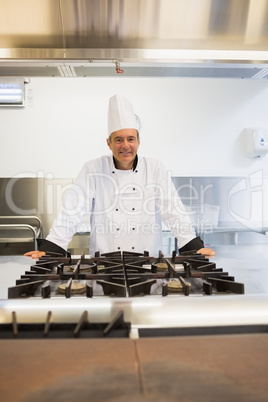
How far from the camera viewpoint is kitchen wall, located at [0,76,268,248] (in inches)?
131

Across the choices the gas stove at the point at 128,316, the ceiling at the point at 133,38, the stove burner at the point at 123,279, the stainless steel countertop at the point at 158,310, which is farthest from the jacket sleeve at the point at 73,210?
the stainless steel countertop at the point at 158,310

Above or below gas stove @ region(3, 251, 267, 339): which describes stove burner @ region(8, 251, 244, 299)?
→ below

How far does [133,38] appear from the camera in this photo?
4.15ft

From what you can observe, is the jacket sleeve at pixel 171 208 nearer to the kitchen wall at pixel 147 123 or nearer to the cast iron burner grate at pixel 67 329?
the cast iron burner grate at pixel 67 329

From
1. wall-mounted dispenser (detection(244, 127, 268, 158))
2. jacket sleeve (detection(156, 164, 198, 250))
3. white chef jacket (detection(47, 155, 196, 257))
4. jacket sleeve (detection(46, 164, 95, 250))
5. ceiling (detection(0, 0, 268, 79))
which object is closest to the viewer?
ceiling (detection(0, 0, 268, 79))

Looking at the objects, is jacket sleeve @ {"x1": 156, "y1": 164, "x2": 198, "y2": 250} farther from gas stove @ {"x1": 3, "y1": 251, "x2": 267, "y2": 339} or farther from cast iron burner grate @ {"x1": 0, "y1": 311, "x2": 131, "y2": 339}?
cast iron burner grate @ {"x1": 0, "y1": 311, "x2": 131, "y2": 339}

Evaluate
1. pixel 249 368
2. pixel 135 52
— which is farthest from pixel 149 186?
pixel 249 368

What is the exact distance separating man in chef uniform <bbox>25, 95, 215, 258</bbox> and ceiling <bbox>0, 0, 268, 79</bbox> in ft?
1.68

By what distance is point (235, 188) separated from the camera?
3473 millimetres

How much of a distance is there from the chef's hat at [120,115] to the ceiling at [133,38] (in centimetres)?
45

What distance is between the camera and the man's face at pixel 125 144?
187 cm

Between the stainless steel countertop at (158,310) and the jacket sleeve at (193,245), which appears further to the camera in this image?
the jacket sleeve at (193,245)

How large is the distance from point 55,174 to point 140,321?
2882mm

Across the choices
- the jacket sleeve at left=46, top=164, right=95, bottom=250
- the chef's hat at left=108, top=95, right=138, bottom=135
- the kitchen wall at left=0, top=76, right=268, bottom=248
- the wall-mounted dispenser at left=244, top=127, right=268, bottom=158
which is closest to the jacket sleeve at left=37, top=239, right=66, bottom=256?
the jacket sleeve at left=46, top=164, right=95, bottom=250
